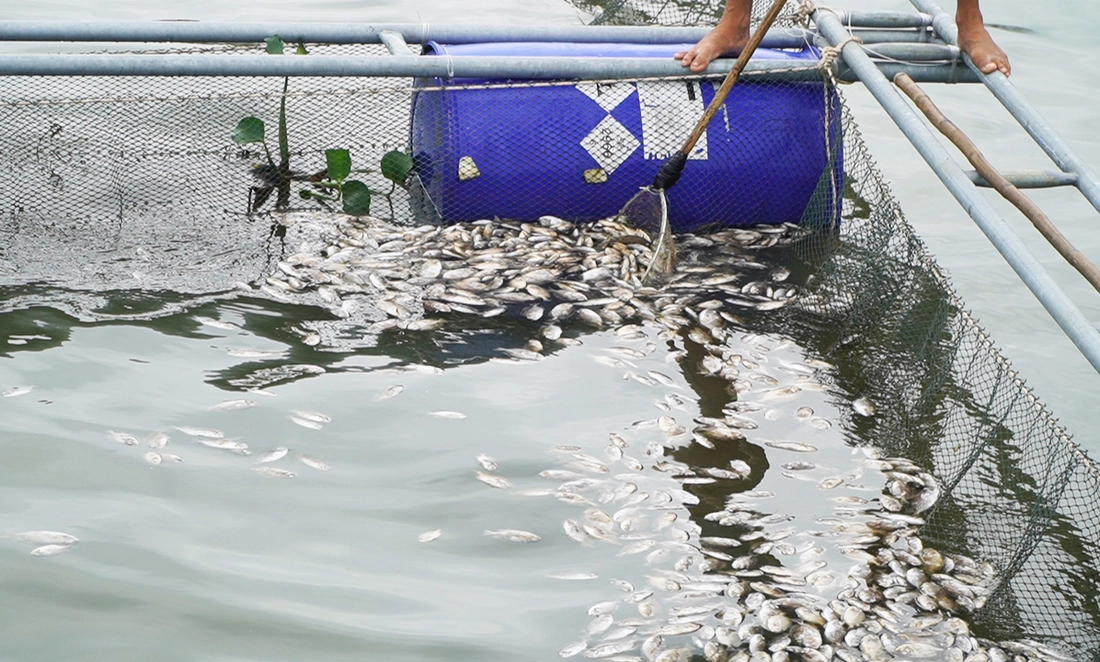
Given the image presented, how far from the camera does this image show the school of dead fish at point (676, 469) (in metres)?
3.89

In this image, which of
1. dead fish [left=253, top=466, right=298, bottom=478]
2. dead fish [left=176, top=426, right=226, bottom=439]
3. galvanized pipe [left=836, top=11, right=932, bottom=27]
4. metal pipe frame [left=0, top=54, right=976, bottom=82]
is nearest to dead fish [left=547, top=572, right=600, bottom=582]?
dead fish [left=253, top=466, right=298, bottom=478]

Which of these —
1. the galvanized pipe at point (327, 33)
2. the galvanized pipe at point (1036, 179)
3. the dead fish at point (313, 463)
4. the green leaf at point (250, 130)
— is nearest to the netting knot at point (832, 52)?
the galvanized pipe at point (327, 33)

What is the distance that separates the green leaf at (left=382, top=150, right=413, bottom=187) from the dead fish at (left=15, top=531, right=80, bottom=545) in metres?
3.02

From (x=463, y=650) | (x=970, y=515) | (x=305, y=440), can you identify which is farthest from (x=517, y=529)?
(x=970, y=515)

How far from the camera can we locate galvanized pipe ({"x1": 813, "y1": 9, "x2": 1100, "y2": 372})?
4.04 meters

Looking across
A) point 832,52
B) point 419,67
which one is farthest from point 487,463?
point 832,52

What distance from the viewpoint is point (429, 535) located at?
415 centimetres

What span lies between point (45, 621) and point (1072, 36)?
10653mm

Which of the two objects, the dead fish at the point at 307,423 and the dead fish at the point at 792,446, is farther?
the dead fish at the point at 792,446

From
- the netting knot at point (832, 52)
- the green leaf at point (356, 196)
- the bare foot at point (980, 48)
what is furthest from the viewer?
the green leaf at point (356, 196)

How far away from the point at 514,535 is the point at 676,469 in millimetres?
852

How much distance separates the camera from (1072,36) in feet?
35.6

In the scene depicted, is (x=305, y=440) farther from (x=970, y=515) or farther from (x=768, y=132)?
(x=768, y=132)

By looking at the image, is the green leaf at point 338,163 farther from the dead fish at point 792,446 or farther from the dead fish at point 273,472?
the dead fish at point 792,446
